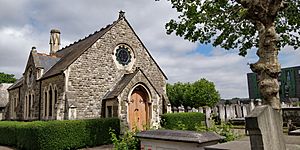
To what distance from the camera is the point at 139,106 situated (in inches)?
746

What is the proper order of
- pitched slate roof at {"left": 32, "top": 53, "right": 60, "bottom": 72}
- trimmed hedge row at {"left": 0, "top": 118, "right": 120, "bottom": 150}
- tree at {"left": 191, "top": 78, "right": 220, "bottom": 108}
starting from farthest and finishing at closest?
tree at {"left": 191, "top": 78, "right": 220, "bottom": 108} → pitched slate roof at {"left": 32, "top": 53, "right": 60, "bottom": 72} → trimmed hedge row at {"left": 0, "top": 118, "right": 120, "bottom": 150}

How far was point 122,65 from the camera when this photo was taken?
20.7 meters

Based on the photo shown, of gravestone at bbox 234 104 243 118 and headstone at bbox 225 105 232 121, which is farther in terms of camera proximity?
gravestone at bbox 234 104 243 118

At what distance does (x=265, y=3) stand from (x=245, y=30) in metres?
3.70

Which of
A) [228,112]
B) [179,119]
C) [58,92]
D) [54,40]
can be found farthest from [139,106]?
[54,40]

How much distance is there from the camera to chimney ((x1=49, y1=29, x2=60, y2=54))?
29.7 metres

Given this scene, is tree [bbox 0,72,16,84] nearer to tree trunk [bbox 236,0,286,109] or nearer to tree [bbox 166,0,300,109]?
tree [bbox 166,0,300,109]

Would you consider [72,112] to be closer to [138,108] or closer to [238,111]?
[138,108]

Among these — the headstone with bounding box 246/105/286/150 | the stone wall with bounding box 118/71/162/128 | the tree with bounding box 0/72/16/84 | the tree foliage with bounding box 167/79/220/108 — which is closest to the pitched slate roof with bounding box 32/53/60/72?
the stone wall with bounding box 118/71/162/128

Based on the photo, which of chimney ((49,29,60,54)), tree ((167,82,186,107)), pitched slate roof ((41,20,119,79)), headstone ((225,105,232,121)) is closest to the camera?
pitched slate roof ((41,20,119,79))

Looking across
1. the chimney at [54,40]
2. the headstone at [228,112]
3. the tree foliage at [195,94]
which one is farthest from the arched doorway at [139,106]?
the tree foliage at [195,94]

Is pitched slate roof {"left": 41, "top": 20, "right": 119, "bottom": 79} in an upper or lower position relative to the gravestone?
upper

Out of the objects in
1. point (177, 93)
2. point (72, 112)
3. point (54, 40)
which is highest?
point (54, 40)

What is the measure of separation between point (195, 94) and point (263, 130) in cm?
5023
